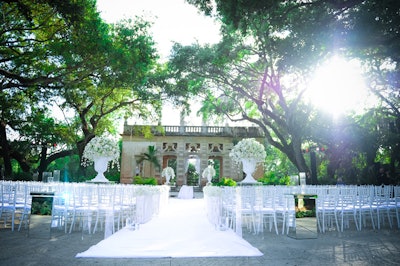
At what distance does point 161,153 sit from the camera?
22062 millimetres

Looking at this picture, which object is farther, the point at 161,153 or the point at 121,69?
the point at 161,153

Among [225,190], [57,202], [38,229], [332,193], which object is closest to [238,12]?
[225,190]

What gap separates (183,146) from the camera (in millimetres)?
22234

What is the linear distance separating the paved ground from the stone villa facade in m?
16.5

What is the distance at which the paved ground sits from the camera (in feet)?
10.9

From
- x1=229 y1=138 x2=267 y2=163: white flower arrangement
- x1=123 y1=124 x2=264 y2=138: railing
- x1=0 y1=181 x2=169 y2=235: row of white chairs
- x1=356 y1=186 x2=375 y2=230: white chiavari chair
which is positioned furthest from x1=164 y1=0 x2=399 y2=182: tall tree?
x1=123 y1=124 x2=264 y2=138: railing

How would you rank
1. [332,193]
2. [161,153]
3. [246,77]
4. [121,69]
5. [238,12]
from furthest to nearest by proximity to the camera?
[161,153], [246,77], [121,69], [238,12], [332,193]

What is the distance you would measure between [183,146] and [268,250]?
18367 millimetres

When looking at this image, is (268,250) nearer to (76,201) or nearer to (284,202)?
(284,202)

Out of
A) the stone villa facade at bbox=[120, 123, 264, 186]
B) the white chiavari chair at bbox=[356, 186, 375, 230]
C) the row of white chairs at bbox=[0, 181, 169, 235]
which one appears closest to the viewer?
the row of white chairs at bbox=[0, 181, 169, 235]

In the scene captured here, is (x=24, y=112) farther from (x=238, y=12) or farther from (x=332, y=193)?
(x=332, y=193)

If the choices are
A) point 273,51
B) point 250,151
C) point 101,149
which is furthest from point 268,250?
point 273,51

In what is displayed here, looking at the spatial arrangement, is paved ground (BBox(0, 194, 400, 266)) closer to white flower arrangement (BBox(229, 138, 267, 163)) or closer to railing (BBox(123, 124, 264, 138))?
white flower arrangement (BBox(229, 138, 267, 163))

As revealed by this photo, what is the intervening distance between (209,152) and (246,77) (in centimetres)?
999
